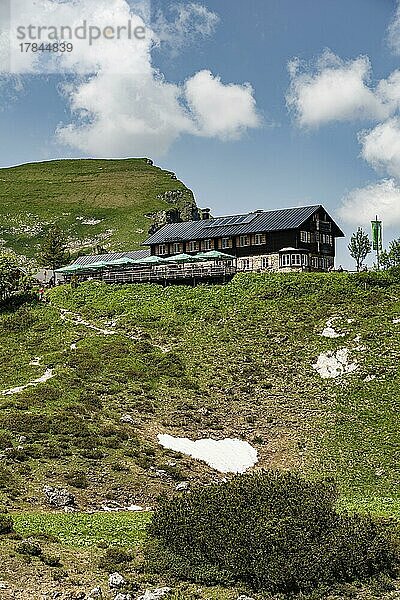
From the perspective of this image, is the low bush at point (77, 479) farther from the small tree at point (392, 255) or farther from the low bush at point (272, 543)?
the small tree at point (392, 255)

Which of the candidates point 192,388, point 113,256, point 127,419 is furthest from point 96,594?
point 113,256

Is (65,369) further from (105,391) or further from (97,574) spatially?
(97,574)

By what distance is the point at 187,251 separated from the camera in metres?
103

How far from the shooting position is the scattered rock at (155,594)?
19.3 m

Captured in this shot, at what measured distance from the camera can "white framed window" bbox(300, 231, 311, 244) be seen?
91.8m

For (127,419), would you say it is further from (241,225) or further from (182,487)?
(241,225)

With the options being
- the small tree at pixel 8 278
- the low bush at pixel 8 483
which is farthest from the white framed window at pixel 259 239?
the low bush at pixel 8 483

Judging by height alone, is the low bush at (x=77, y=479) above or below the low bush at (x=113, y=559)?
below

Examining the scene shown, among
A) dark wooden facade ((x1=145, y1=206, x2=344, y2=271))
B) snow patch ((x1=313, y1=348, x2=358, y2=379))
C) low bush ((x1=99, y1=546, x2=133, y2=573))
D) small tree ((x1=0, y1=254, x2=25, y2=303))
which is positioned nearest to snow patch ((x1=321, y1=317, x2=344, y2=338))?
snow patch ((x1=313, y1=348, x2=358, y2=379))

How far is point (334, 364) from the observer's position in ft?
190

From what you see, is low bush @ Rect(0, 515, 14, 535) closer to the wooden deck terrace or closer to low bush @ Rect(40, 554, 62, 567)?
low bush @ Rect(40, 554, 62, 567)

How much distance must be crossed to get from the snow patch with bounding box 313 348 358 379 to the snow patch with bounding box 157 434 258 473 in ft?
40.8

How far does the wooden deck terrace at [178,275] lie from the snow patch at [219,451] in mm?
35594

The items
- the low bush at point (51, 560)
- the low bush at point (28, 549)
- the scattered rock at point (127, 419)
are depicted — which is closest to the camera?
the low bush at point (51, 560)
